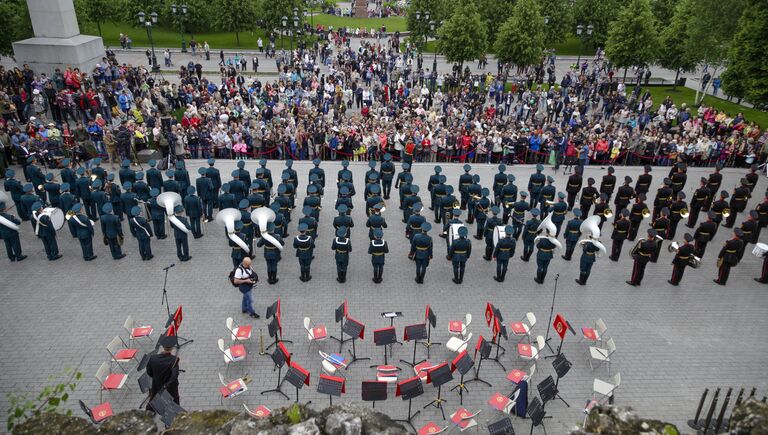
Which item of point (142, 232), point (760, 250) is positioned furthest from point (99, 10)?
point (760, 250)

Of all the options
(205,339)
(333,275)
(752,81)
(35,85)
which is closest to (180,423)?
(205,339)

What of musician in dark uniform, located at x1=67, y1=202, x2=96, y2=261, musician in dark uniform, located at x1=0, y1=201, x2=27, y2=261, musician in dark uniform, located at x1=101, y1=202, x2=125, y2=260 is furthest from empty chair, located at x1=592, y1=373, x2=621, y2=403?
musician in dark uniform, located at x1=0, y1=201, x2=27, y2=261

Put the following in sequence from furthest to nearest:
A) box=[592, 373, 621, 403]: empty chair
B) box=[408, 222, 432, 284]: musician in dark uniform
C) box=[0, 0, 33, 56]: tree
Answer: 1. box=[0, 0, 33, 56]: tree
2. box=[408, 222, 432, 284]: musician in dark uniform
3. box=[592, 373, 621, 403]: empty chair

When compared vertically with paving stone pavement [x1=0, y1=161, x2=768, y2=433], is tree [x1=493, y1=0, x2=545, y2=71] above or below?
above

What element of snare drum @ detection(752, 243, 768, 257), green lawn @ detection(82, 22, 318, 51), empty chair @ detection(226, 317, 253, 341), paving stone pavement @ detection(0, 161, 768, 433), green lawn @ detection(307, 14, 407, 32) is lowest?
paving stone pavement @ detection(0, 161, 768, 433)

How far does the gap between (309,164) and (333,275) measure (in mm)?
8681

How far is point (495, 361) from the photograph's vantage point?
11.7 metres

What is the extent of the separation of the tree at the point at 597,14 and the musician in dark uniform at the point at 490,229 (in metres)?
37.8

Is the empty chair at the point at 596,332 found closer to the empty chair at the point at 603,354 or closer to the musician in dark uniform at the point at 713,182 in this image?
the empty chair at the point at 603,354

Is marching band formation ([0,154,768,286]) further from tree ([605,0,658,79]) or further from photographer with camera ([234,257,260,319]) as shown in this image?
tree ([605,0,658,79])

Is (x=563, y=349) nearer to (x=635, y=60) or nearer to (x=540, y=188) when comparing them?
(x=540, y=188)

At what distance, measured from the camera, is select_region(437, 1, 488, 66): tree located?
36094 mm

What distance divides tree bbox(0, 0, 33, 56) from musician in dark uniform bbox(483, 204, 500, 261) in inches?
1154

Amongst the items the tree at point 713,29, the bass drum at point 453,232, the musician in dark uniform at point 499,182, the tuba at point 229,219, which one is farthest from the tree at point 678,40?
the tuba at point 229,219
